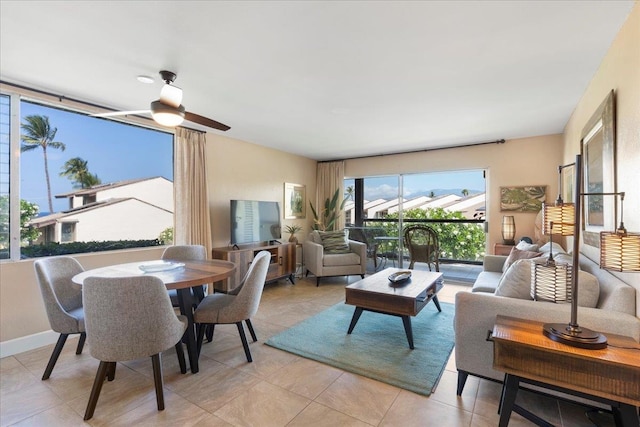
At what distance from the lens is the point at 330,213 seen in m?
6.07

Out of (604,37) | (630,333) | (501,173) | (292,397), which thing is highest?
(604,37)

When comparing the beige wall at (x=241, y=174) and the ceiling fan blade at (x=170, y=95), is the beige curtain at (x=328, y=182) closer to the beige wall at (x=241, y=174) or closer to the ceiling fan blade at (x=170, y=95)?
the beige wall at (x=241, y=174)

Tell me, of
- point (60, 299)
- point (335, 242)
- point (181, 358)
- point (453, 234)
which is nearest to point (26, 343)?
point (60, 299)

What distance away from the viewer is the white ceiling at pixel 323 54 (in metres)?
1.67

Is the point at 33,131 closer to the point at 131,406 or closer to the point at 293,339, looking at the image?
the point at 131,406

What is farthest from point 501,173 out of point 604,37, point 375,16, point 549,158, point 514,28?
point 375,16

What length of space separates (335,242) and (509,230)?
8.92 ft

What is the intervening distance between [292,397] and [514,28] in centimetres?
276

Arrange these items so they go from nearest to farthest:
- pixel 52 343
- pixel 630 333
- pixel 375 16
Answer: pixel 630 333 < pixel 375 16 < pixel 52 343

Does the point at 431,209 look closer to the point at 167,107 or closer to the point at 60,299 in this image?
the point at 167,107

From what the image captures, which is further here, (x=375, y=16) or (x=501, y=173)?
(x=501, y=173)

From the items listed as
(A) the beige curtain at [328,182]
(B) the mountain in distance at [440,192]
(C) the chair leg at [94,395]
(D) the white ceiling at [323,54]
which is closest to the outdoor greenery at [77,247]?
(D) the white ceiling at [323,54]

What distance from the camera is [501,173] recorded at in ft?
15.2

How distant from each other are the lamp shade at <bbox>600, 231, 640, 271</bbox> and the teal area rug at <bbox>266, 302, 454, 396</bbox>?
133 centimetres
